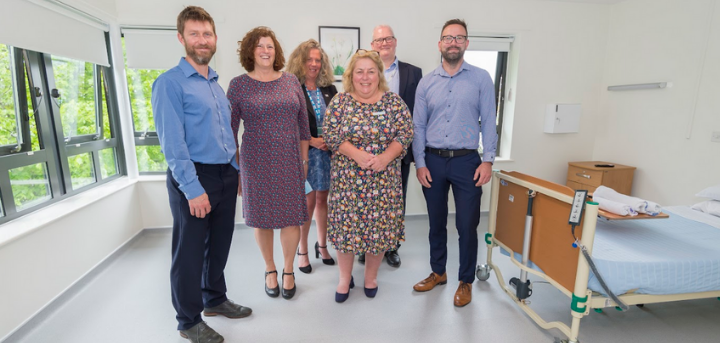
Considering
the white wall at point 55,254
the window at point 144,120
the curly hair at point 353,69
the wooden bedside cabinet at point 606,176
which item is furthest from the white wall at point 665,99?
the white wall at point 55,254

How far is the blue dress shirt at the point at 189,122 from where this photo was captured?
150 cm

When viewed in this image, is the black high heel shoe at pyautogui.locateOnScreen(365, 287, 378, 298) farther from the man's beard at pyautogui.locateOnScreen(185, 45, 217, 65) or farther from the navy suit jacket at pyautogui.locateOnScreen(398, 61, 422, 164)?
the man's beard at pyautogui.locateOnScreen(185, 45, 217, 65)

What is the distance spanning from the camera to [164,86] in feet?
4.89

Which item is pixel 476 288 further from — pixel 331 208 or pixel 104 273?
pixel 104 273

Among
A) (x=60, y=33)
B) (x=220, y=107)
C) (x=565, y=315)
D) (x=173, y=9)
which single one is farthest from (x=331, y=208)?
(x=173, y=9)

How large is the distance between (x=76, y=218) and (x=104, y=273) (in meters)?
0.50

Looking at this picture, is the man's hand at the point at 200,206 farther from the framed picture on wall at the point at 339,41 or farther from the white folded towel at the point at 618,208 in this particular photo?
the framed picture on wall at the point at 339,41

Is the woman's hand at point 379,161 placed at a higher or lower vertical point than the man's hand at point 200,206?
higher

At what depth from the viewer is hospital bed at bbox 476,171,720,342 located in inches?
65.6

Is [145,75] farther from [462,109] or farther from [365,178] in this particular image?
[462,109]

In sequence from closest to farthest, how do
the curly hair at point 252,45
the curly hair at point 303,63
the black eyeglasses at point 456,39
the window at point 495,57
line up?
the curly hair at point 252,45, the black eyeglasses at point 456,39, the curly hair at point 303,63, the window at point 495,57

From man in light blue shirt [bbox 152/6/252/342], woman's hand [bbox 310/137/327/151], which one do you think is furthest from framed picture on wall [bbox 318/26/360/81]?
man in light blue shirt [bbox 152/6/252/342]

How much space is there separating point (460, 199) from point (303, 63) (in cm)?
133

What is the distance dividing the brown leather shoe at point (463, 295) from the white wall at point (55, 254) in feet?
8.10
